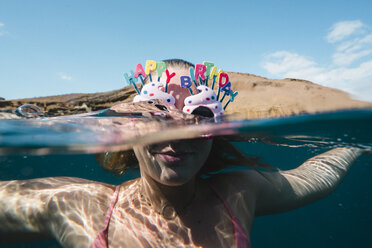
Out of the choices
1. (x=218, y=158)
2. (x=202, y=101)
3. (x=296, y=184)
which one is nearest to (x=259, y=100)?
(x=296, y=184)

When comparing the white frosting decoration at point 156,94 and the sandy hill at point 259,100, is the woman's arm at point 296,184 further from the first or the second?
the white frosting decoration at point 156,94

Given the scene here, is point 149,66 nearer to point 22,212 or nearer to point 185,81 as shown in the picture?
point 185,81

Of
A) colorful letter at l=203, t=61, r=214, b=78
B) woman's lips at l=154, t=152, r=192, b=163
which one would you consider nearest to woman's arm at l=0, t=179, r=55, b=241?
woman's lips at l=154, t=152, r=192, b=163

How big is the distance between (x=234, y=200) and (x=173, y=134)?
4.69 feet

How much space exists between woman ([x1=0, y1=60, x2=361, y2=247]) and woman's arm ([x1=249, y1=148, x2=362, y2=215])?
94 millimetres

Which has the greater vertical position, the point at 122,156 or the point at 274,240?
the point at 122,156

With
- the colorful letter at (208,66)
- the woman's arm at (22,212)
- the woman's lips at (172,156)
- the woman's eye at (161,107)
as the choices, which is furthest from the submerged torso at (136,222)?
the colorful letter at (208,66)

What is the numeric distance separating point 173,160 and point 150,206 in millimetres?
904

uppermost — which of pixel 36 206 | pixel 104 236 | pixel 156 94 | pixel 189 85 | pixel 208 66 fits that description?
pixel 208 66

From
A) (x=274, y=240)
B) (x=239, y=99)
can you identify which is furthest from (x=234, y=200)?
(x=274, y=240)

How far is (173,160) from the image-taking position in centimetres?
267

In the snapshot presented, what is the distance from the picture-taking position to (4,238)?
2.80 meters

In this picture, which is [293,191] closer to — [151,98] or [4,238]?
[151,98]

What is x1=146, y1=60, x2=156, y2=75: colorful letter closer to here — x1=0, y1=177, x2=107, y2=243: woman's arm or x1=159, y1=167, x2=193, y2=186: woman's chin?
Result: x1=159, y1=167, x2=193, y2=186: woman's chin
